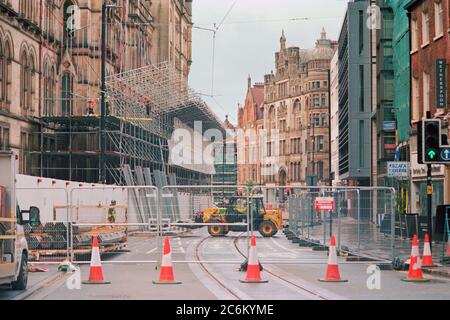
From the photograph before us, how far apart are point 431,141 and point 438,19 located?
667 inches

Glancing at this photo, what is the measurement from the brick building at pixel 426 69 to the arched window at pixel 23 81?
805 inches

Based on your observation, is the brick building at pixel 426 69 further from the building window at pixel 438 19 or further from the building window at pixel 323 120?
the building window at pixel 323 120

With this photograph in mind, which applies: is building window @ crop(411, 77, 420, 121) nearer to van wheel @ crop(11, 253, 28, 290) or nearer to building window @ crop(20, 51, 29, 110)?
building window @ crop(20, 51, 29, 110)

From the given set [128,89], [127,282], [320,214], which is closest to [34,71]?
[128,89]

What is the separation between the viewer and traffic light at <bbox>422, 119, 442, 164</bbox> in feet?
71.1

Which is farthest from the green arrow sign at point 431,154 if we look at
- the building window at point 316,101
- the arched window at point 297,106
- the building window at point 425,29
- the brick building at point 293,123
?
the arched window at point 297,106

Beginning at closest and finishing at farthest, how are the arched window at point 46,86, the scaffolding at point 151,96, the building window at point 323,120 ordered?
the arched window at point 46,86, the scaffolding at point 151,96, the building window at point 323,120

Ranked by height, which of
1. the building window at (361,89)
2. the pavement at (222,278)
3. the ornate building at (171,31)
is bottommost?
the pavement at (222,278)

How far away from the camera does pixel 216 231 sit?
2716 cm

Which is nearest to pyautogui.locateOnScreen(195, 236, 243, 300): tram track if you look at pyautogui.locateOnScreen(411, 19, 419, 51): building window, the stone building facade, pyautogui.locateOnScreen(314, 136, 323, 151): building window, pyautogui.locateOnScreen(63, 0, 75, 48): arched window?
pyautogui.locateOnScreen(411, 19, 419, 51): building window

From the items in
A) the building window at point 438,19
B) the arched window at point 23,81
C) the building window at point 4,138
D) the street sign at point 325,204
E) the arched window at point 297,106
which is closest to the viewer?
the street sign at point 325,204

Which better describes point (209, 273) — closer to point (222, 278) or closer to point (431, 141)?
point (222, 278)

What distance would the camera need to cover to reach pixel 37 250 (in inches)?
902

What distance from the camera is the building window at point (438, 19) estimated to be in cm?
3722
